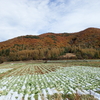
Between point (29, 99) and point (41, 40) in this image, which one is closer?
Result: point (29, 99)

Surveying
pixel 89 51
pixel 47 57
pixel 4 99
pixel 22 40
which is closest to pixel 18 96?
pixel 4 99

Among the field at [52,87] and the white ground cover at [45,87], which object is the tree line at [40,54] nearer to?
the field at [52,87]

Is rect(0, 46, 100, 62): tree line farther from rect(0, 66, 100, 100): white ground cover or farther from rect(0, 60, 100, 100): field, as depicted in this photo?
rect(0, 66, 100, 100): white ground cover

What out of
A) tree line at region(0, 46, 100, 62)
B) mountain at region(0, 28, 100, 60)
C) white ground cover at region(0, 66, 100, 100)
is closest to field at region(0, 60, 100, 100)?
white ground cover at region(0, 66, 100, 100)

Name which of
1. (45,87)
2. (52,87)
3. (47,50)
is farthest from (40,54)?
(52,87)

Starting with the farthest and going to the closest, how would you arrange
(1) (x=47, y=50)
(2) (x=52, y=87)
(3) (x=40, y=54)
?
(1) (x=47, y=50) < (3) (x=40, y=54) < (2) (x=52, y=87)

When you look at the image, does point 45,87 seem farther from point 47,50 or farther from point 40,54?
point 47,50

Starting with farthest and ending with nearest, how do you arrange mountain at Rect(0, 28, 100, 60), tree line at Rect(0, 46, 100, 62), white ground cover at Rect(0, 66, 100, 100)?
mountain at Rect(0, 28, 100, 60), tree line at Rect(0, 46, 100, 62), white ground cover at Rect(0, 66, 100, 100)

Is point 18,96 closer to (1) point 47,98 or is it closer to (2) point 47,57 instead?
(1) point 47,98

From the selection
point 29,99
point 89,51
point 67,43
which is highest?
point 67,43

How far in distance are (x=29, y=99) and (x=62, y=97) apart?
1.62 m

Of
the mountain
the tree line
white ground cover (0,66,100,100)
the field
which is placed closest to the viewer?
the field

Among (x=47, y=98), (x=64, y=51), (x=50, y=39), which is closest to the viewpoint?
(x=47, y=98)

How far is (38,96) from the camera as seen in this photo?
16.6ft
